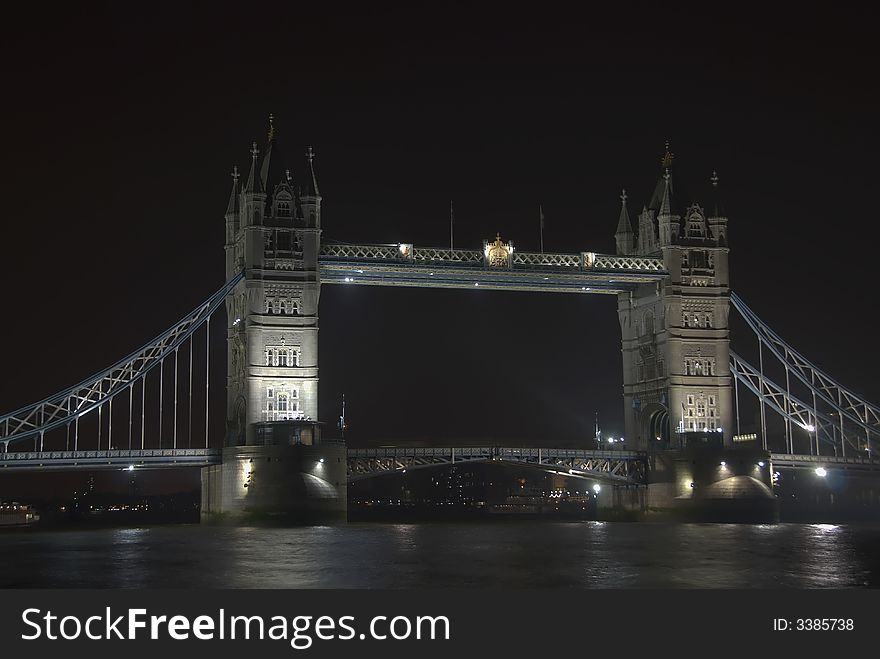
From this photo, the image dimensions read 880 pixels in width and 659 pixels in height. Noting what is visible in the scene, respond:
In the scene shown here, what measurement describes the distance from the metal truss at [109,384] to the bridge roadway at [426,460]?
2.17 metres

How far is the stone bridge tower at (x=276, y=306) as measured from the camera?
90.3 m

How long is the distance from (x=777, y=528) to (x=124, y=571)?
5096 cm

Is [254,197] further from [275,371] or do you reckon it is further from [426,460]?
[426,460]

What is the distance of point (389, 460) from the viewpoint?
94312 mm

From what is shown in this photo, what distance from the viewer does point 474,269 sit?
94.3 m

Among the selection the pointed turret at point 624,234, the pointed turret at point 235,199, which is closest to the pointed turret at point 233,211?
the pointed turret at point 235,199

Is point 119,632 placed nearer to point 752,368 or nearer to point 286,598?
point 286,598

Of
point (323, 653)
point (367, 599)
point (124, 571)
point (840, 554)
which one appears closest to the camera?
point (323, 653)

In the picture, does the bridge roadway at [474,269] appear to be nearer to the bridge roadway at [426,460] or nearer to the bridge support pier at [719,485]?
the bridge roadway at [426,460]

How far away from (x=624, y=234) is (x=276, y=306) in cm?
3006

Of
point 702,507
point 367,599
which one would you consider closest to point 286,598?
point 367,599

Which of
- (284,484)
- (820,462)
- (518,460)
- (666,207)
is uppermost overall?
(666,207)

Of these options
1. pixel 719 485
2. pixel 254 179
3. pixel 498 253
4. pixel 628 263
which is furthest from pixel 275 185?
pixel 719 485

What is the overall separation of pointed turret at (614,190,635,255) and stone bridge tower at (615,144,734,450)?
1.61 m
